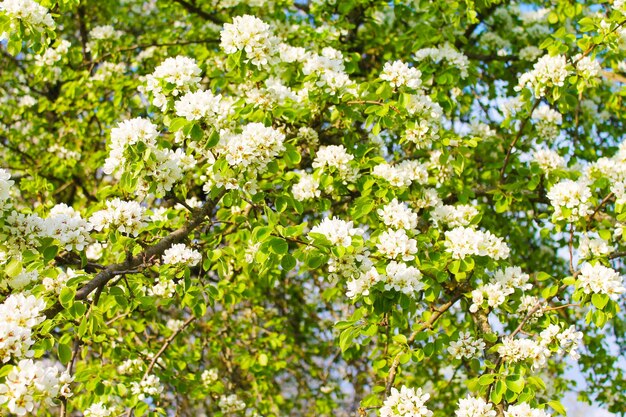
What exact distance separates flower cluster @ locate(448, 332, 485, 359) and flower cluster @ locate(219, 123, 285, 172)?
56.3 inches

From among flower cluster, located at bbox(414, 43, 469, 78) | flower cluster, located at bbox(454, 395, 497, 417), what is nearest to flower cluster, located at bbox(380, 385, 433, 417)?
flower cluster, located at bbox(454, 395, 497, 417)

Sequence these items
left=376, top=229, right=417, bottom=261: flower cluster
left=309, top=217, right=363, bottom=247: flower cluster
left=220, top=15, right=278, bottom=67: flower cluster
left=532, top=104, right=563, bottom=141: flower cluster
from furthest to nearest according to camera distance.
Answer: left=532, top=104, right=563, bottom=141: flower cluster → left=220, top=15, right=278, bottom=67: flower cluster → left=376, top=229, right=417, bottom=261: flower cluster → left=309, top=217, right=363, bottom=247: flower cluster

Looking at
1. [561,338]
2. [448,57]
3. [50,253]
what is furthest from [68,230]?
[448,57]

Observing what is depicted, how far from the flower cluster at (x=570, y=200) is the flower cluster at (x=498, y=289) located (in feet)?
1.64

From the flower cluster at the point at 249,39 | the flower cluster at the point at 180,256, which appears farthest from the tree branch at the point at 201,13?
the flower cluster at the point at 180,256

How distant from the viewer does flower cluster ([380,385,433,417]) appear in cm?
288

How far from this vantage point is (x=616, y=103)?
17.1ft

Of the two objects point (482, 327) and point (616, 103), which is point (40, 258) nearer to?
point (482, 327)

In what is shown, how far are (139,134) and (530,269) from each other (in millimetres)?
4577

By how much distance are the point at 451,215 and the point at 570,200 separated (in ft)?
2.31

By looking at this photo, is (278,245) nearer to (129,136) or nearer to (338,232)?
(338,232)

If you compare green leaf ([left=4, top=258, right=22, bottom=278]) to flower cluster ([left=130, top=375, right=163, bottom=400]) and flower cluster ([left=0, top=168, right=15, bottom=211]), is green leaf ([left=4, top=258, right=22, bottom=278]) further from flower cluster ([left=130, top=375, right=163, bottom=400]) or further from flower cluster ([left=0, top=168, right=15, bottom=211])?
flower cluster ([left=130, top=375, right=163, bottom=400])

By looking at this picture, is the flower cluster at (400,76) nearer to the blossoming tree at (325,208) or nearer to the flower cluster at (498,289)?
the blossoming tree at (325,208)

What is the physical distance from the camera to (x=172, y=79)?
3.29m
